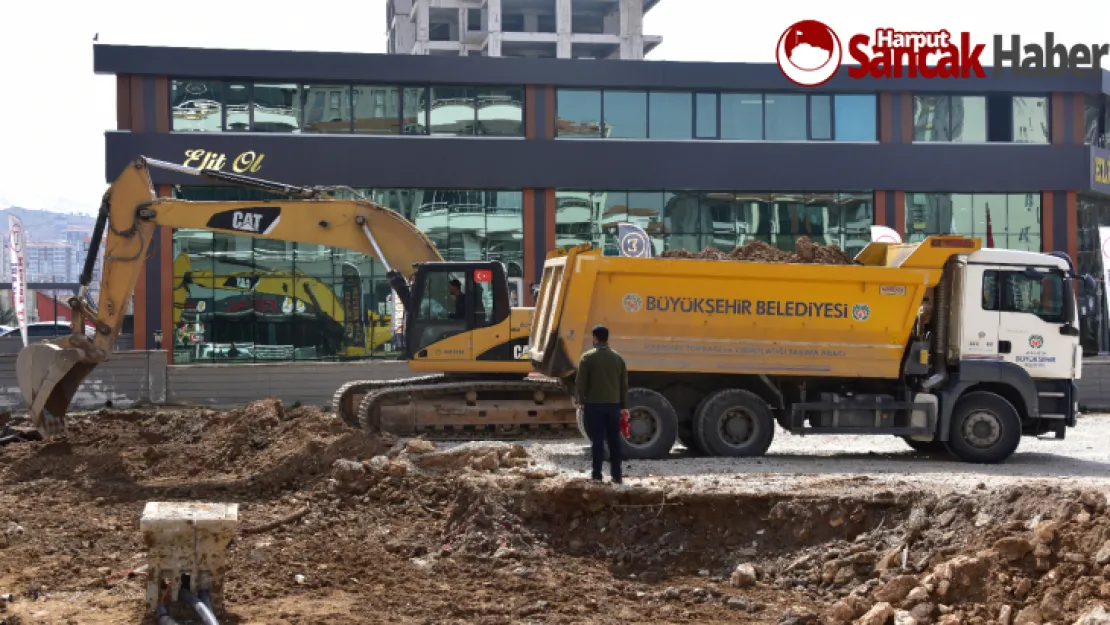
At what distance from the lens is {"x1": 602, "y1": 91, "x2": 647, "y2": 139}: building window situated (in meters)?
37.8

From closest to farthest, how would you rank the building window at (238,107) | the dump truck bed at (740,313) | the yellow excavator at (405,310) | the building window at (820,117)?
the dump truck bed at (740,313) < the yellow excavator at (405,310) < the building window at (238,107) < the building window at (820,117)

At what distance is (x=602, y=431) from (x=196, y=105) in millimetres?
25979

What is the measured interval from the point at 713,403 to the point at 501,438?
3.44 meters


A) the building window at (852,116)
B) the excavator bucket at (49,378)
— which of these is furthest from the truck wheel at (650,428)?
the building window at (852,116)

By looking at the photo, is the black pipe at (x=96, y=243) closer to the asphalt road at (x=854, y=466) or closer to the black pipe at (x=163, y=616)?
the asphalt road at (x=854, y=466)

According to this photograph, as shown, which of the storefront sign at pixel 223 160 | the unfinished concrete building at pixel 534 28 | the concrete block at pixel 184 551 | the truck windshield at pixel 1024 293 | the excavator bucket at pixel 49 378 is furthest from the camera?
the unfinished concrete building at pixel 534 28

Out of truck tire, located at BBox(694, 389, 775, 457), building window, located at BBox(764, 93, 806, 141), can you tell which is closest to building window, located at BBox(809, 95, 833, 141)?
building window, located at BBox(764, 93, 806, 141)

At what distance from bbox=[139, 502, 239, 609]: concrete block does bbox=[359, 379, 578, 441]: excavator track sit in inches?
338

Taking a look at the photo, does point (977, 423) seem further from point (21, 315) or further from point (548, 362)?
point (21, 315)

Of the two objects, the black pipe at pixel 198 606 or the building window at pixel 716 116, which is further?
the building window at pixel 716 116

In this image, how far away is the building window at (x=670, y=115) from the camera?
37.9 m

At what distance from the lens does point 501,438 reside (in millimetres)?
18219

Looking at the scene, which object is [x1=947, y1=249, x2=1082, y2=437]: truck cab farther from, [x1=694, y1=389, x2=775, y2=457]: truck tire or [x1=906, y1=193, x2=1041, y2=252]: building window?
[x1=906, y1=193, x2=1041, y2=252]: building window

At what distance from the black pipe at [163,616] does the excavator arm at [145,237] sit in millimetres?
8982
